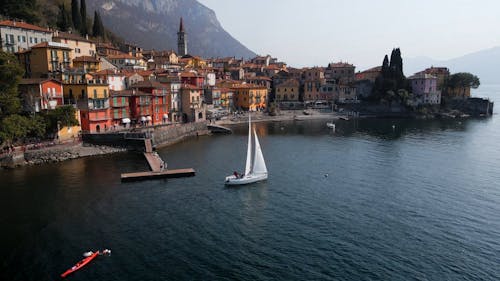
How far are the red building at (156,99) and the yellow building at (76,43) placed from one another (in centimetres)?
1842

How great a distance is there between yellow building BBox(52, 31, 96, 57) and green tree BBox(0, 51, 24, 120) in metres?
29.7

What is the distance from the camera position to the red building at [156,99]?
81.6m

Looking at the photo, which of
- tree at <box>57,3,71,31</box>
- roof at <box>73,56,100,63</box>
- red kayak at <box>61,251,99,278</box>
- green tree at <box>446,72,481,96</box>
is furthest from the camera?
green tree at <box>446,72,481,96</box>

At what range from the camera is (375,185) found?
47.3m

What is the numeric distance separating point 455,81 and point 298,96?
58.3 m

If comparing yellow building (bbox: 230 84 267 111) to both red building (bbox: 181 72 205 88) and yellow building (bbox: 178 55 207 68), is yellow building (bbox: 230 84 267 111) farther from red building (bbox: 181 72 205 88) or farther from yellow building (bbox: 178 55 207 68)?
yellow building (bbox: 178 55 207 68)

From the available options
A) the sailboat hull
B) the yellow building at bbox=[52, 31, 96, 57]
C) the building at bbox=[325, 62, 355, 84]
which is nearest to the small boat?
the sailboat hull

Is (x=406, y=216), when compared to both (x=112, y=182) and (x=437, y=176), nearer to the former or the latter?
(x=437, y=176)

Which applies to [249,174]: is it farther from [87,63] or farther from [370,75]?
[370,75]

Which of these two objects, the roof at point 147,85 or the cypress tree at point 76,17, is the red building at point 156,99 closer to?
the roof at point 147,85

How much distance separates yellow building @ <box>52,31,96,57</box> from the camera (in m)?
84.4

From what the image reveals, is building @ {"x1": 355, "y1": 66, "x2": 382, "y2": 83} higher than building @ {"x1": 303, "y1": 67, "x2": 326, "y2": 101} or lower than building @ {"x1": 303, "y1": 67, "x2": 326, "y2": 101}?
higher

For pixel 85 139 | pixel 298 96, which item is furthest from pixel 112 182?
pixel 298 96

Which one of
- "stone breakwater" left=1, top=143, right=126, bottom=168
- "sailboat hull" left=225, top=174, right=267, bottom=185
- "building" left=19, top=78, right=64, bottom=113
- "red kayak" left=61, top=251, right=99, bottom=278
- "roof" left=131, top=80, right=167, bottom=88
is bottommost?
"red kayak" left=61, top=251, right=99, bottom=278
